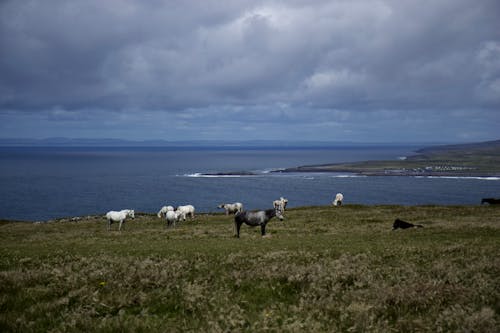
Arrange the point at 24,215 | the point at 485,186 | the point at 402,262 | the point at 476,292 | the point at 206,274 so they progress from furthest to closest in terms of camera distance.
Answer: the point at 485,186
the point at 24,215
the point at 402,262
the point at 206,274
the point at 476,292

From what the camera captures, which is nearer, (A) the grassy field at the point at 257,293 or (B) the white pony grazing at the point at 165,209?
(A) the grassy field at the point at 257,293

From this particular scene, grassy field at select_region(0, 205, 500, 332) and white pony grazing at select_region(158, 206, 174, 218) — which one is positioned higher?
grassy field at select_region(0, 205, 500, 332)

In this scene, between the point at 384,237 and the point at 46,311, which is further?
the point at 384,237

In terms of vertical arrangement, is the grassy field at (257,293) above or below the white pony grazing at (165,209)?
above

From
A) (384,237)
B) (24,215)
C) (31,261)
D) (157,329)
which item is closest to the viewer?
(157,329)

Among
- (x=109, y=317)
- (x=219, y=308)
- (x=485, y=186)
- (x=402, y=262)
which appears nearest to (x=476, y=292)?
(x=402, y=262)

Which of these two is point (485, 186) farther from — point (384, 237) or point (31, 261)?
point (31, 261)

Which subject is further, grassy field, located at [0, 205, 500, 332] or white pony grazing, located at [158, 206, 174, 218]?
white pony grazing, located at [158, 206, 174, 218]

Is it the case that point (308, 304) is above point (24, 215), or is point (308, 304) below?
above

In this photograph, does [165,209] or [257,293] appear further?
[165,209]

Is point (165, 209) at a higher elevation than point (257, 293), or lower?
lower

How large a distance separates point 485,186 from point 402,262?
16777 cm

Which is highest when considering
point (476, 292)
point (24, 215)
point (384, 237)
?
point (476, 292)

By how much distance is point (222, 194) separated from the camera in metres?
134
